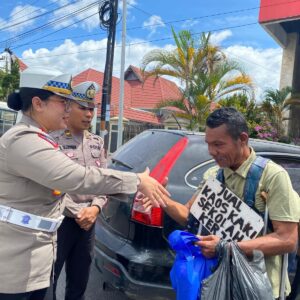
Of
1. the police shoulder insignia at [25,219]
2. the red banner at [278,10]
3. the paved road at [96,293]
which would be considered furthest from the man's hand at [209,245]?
the red banner at [278,10]

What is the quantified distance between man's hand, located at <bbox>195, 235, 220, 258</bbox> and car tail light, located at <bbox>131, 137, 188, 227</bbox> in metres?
0.89

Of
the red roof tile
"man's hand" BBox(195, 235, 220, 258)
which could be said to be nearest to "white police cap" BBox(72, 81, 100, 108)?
"man's hand" BBox(195, 235, 220, 258)

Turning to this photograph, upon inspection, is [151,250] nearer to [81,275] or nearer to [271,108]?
[81,275]

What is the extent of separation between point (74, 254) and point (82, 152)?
29.2 inches

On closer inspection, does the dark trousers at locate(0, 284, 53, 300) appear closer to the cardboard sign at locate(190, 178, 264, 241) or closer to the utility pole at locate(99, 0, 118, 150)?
the cardboard sign at locate(190, 178, 264, 241)

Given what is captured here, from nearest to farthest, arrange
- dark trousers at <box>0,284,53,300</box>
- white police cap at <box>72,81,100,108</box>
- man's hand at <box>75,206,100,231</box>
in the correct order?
1. dark trousers at <box>0,284,53,300</box>
2. man's hand at <box>75,206,100,231</box>
3. white police cap at <box>72,81,100,108</box>

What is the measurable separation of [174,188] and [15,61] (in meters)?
21.6

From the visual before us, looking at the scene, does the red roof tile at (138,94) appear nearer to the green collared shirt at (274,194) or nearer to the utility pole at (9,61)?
the utility pole at (9,61)

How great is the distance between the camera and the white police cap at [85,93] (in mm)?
2717

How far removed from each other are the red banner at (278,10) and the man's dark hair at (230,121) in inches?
537

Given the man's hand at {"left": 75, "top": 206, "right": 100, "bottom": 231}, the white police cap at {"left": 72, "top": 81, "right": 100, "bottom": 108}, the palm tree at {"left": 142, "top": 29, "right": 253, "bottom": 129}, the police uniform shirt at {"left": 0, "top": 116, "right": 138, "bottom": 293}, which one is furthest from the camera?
the palm tree at {"left": 142, "top": 29, "right": 253, "bottom": 129}

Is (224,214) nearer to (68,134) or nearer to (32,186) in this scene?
(32,186)

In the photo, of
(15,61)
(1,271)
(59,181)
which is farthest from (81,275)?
(15,61)

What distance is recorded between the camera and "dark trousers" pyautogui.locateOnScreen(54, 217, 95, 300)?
8.55ft
